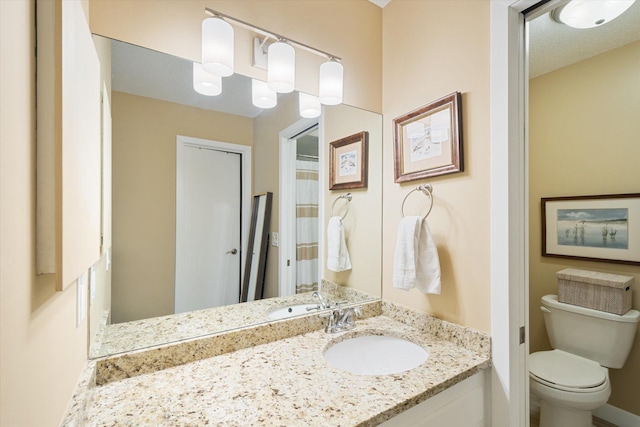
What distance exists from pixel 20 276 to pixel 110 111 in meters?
0.76

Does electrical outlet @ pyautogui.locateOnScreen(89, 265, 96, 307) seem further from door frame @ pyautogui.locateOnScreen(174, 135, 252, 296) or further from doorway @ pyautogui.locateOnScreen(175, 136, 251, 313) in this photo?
door frame @ pyautogui.locateOnScreen(174, 135, 252, 296)

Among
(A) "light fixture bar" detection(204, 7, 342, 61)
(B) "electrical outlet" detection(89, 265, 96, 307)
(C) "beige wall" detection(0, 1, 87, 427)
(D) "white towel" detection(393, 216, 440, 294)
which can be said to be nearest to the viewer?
(C) "beige wall" detection(0, 1, 87, 427)

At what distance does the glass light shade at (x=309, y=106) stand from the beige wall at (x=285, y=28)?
0.03m

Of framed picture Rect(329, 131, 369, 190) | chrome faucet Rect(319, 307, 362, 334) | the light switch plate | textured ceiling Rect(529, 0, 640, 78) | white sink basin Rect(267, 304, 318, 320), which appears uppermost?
textured ceiling Rect(529, 0, 640, 78)

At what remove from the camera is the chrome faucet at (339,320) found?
51.7 inches

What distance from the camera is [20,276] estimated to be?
1.39 ft

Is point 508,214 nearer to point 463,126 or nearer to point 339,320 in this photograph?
point 463,126

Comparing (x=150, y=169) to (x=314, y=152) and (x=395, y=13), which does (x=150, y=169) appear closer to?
(x=314, y=152)

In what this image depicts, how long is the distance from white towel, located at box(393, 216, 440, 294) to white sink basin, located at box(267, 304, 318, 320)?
0.43m

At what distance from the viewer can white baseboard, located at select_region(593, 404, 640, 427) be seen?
1.86 meters

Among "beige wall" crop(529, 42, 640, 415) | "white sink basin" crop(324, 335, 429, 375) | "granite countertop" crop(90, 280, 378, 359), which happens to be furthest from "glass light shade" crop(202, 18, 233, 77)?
Answer: "beige wall" crop(529, 42, 640, 415)

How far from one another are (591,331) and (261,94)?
8.09ft

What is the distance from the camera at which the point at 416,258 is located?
4.20ft

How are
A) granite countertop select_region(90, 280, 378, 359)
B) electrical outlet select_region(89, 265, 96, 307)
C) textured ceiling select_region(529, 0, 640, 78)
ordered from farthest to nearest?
textured ceiling select_region(529, 0, 640, 78) → granite countertop select_region(90, 280, 378, 359) → electrical outlet select_region(89, 265, 96, 307)
